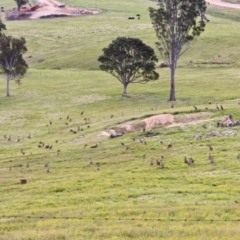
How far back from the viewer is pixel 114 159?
128ft

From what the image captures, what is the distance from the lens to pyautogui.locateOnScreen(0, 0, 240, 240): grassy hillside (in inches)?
890

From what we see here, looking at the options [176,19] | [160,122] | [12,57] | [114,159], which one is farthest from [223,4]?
[114,159]

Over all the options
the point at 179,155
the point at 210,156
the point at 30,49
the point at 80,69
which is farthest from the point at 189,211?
the point at 30,49

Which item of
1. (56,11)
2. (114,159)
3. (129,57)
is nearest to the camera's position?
(114,159)

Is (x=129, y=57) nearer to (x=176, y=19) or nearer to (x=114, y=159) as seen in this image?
(x=176, y=19)

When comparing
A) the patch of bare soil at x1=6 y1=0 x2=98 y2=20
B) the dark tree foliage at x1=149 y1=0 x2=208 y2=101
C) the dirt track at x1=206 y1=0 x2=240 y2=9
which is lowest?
the patch of bare soil at x1=6 y1=0 x2=98 y2=20

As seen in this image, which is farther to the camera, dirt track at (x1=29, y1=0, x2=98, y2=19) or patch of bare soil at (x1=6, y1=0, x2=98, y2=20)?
dirt track at (x1=29, y1=0, x2=98, y2=19)

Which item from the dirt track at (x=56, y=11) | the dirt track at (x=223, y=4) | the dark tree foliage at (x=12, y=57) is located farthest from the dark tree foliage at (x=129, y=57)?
the dirt track at (x=223, y=4)

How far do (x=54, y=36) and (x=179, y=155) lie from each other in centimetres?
10791

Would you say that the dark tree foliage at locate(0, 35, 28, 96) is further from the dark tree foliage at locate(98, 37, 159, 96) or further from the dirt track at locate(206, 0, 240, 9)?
the dirt track at locate(206, 0, 240, 9)

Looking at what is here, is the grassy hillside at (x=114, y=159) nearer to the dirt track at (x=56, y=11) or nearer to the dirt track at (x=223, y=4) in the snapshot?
the dirt track at (x=56, y=11)

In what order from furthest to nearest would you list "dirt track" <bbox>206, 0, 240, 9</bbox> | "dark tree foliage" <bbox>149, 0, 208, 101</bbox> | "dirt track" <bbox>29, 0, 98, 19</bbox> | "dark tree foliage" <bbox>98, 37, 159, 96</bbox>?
1. "dirt track" <bbox>206, 0, 240, 9</bbox>
2. "dirt track" <bbox>29, 0, 98, 19</bbox>
3. "dark tree foliage" <bbox>98, 37, 159, 96</bbox>
4. "dark tree foliage" <bbox>149, 0, 208, 101</bbox>

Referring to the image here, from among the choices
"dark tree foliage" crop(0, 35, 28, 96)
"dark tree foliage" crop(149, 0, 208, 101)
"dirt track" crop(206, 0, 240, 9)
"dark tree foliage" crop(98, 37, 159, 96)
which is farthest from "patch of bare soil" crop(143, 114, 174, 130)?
"dirt track" crop(206, 0, 240, 9)

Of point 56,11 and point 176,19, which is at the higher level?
point 176,19
